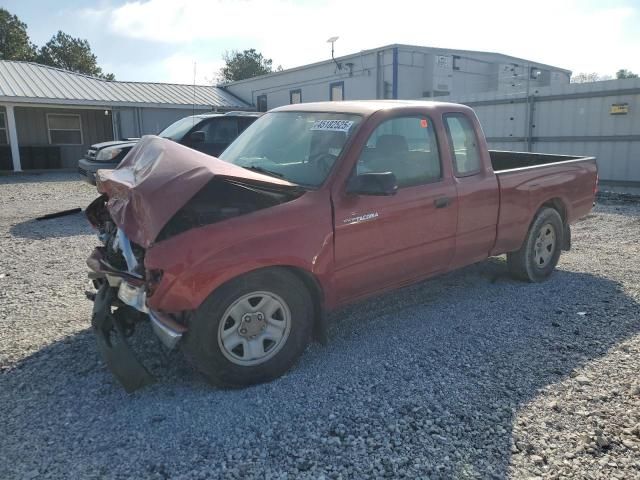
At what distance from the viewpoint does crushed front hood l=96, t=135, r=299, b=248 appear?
3.12 metres

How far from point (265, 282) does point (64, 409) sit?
1.48 metres

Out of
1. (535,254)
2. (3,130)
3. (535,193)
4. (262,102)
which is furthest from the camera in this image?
(262,102)

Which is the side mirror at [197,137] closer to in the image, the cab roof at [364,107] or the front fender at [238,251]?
the cab roof at [364,107]

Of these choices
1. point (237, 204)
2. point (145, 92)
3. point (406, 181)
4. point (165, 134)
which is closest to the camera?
point (237, 204)

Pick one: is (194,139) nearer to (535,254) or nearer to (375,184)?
(535,254)

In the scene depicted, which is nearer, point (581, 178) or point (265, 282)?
point (265, 282)

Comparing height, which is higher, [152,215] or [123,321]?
[152,215]

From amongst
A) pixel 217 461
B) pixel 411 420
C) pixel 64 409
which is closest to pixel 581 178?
pixel 411 420

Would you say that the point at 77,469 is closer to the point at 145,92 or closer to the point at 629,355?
the point at 629,355

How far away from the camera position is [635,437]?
2.83 m

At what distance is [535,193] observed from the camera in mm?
5258

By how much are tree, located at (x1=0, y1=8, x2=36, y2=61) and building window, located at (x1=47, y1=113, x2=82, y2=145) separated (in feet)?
116

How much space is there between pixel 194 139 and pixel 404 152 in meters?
6.12

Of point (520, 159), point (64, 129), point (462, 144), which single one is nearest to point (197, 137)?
point (520, 159)
